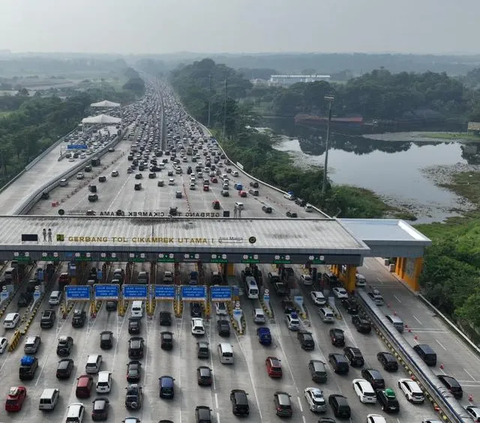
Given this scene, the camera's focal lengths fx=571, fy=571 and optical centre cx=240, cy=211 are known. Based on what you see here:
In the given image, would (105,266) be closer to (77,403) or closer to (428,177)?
(77,403)

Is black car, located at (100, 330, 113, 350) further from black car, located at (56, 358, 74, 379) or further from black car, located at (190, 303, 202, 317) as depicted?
black car, located at (190, 303, 202, 317)

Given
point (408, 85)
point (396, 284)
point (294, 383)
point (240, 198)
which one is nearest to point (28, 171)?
point (240, 198)

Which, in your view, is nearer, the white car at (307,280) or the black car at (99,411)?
the black car at (99,411)

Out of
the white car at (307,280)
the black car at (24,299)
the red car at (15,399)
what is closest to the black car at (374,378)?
the white car at (307,280)

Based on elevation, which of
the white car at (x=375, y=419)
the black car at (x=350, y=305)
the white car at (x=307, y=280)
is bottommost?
the white car at (x=307, y=280)

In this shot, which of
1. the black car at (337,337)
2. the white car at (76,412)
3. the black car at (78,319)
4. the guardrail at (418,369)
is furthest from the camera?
the black car at (78,319)

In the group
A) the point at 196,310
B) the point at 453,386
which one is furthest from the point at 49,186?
the point at 453,386

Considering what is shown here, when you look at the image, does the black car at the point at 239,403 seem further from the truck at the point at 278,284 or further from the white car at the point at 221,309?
the truck at the point at 278,284
